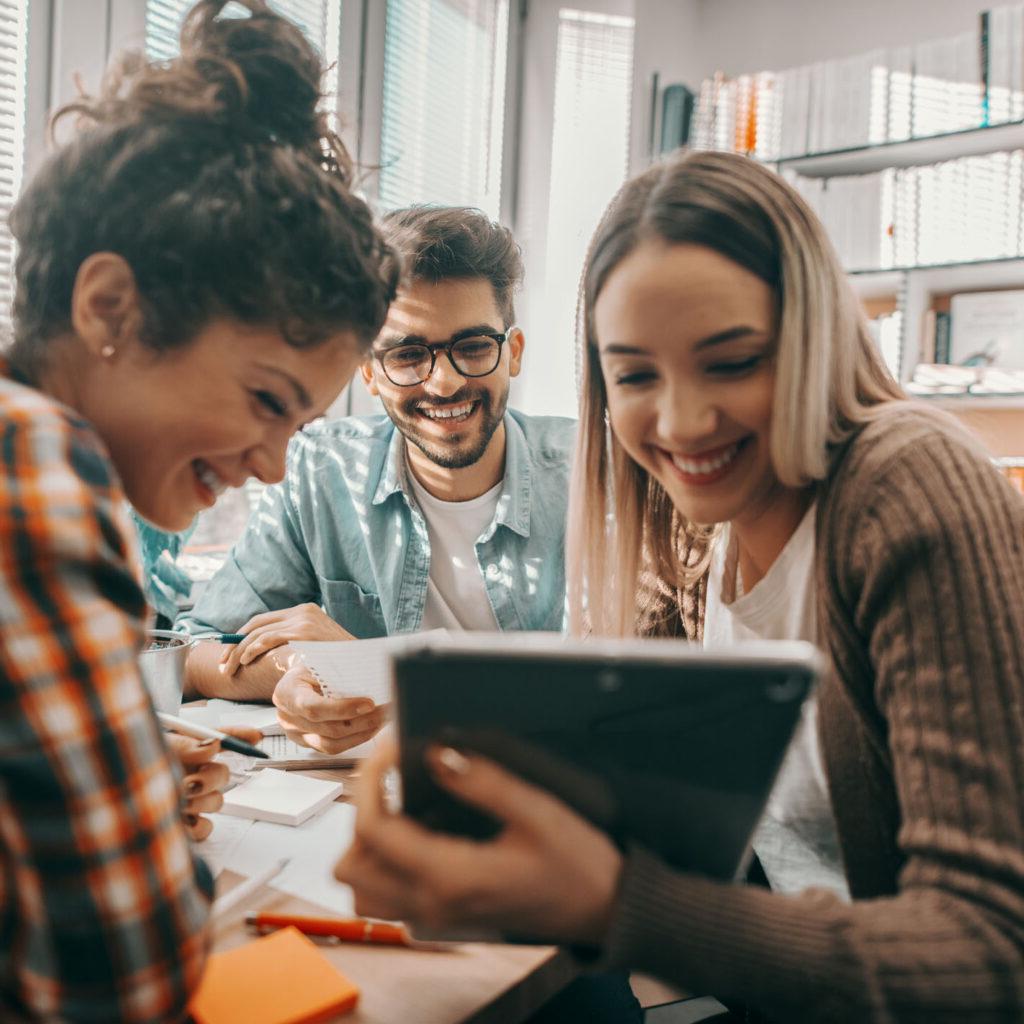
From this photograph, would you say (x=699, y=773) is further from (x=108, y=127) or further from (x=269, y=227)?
(x=108, y=127)

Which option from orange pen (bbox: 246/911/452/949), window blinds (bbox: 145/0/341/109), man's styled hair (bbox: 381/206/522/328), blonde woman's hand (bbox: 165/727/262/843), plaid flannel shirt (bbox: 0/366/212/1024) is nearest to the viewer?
plaid flannel shirt (bbox: 0/366/212/1024)

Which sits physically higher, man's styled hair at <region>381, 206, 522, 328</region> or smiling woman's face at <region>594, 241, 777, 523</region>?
man's styled hair at <region>381, 206, 522, 328</region>

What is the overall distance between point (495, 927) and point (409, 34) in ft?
9.08

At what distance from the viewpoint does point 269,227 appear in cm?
76

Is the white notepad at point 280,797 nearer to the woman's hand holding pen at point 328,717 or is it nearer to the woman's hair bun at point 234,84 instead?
the woman's hand holding pen at point 328,717

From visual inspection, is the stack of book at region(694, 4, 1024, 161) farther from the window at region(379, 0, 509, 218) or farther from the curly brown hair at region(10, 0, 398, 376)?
the curly brown hair at region(10, 0, 398, 376)

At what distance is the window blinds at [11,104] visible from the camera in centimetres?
175

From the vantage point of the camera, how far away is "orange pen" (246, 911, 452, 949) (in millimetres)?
717

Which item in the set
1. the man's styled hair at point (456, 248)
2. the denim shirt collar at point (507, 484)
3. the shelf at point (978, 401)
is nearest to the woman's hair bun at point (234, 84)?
the man's styled hair at point (456, 248)

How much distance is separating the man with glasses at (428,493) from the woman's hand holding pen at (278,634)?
0.27 metres

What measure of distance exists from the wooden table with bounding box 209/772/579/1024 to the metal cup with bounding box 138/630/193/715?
36 cm

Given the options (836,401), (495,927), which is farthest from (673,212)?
(495,927)

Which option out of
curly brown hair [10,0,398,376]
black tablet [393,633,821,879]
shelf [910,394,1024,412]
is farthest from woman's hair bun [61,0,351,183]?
shelf [910,394,1024,412]

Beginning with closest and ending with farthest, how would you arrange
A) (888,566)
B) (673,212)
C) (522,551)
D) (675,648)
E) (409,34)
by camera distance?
1. (675,648)
2. (888,566)
3. (673,212)
4. (522,551)
5. (409,34)
